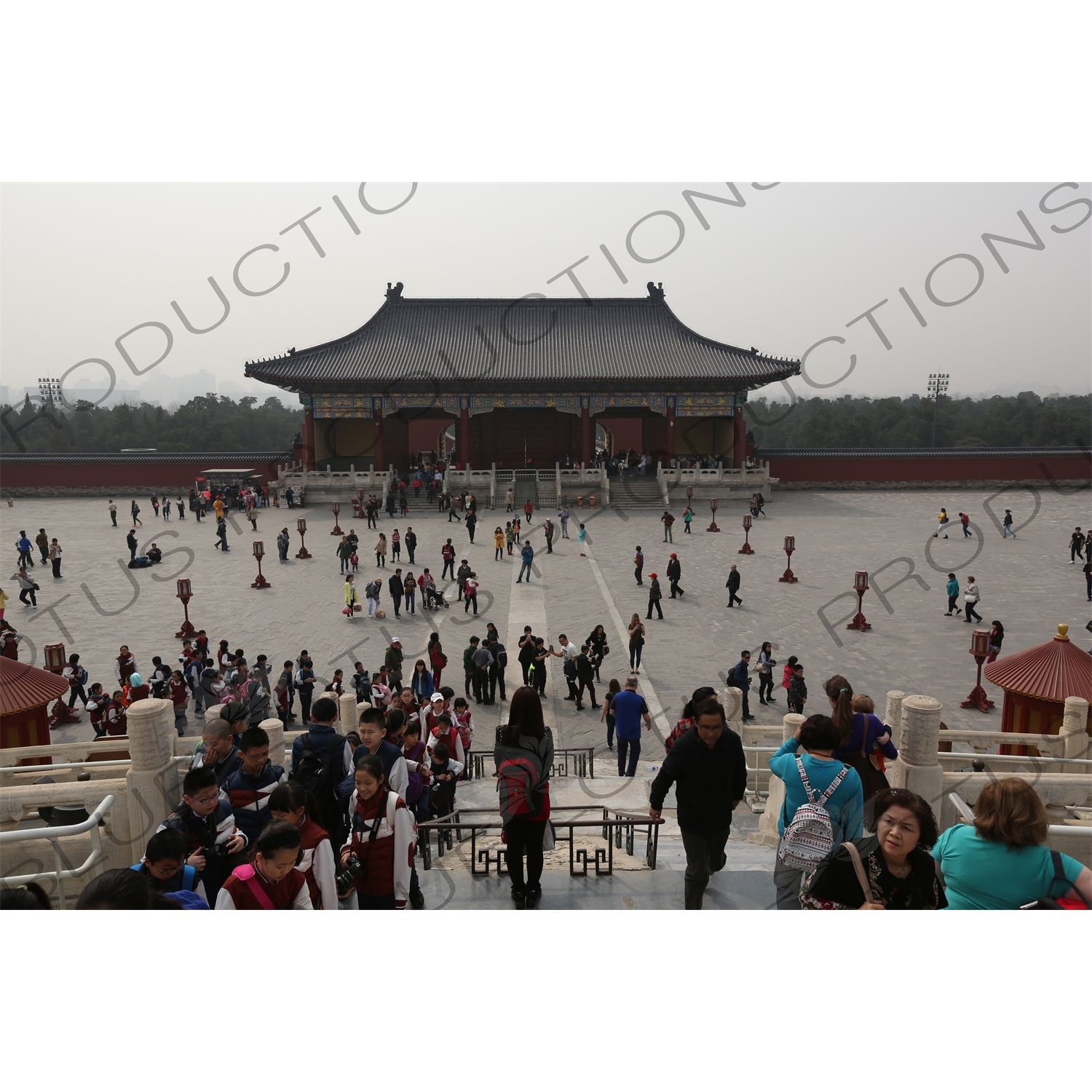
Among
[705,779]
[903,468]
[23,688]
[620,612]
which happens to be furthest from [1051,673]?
[903,468]

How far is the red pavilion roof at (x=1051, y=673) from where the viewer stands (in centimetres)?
773

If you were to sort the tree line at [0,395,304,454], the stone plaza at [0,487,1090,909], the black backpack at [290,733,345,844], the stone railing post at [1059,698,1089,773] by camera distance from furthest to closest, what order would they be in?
the tree line at [0,395,304,454] → the stone plaza at [0,487,1090,909] → the stone railing post at [1059,698,1089,773] → the black backpack at [290,733,345,844]

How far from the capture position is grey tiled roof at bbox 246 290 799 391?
1487 inches

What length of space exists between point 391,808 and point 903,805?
2.42 m

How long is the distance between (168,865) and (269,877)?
59 cm

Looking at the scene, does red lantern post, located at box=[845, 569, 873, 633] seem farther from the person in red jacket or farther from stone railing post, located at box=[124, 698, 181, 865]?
the person in red jacket

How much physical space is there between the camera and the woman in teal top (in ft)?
9.10

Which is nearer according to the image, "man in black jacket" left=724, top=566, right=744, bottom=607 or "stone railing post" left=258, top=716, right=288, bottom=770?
"stone railing post" left=258, top=716, right=288, bottom=770

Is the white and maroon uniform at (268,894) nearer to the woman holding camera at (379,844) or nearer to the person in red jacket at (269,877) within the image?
the person in red jacket at (269,877)

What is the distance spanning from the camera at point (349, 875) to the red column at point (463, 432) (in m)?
34.1

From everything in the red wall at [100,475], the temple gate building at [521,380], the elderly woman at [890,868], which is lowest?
the elderly woman at [890,868]

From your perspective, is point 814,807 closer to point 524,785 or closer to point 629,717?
point 524,785

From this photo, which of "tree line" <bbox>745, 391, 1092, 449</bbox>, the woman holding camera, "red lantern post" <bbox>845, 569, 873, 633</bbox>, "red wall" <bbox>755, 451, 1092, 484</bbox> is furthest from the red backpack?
"tree line" <bbox>745, 391, 1092, 449</bbox>

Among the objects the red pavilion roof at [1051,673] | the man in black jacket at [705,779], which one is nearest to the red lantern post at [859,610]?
the red pavilion roof at [1051,673]
